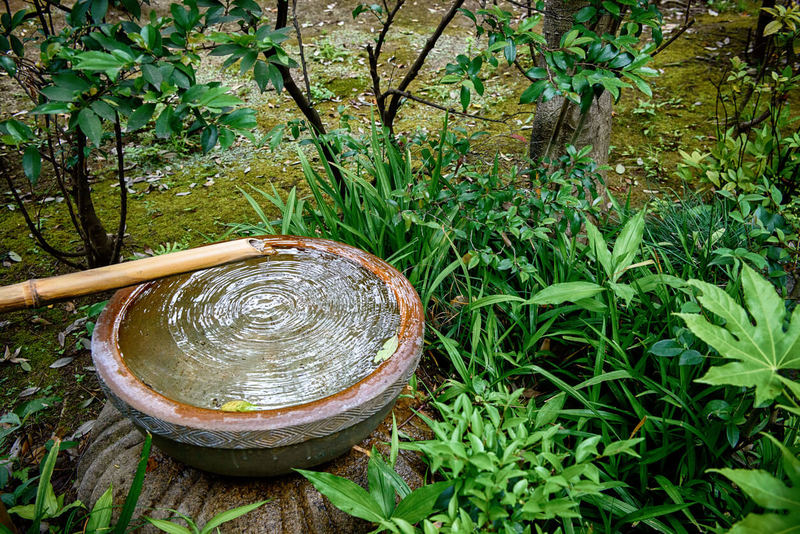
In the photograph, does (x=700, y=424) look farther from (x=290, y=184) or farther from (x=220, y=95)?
(x=290, y=184)

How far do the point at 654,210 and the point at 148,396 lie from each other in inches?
119

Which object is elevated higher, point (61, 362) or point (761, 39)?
point (761, 39)

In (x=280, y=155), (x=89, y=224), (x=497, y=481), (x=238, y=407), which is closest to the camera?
(x=497, y=481)

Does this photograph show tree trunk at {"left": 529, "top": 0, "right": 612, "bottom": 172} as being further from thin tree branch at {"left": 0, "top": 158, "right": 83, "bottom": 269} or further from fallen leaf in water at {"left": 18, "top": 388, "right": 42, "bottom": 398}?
fallen leaf in water at {"left": 18, "top": 388, "right": 42, "bottom": 398}

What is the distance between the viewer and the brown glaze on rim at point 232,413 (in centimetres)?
144

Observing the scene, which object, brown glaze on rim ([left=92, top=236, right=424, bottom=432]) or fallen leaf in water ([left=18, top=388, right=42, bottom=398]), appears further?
fallen leaf in water ([left=18, top=388, right=42, bottom=398])

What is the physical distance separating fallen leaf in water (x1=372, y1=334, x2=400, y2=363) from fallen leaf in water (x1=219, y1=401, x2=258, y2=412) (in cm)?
42

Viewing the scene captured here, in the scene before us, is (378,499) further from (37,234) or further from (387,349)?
(37,234)

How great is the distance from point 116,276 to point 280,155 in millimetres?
2917

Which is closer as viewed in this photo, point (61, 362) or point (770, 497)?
point (770, 497)

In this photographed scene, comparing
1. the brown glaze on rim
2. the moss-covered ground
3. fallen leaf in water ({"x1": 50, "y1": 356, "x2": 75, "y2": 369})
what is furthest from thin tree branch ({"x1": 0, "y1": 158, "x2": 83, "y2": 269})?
the brown glaze on rim

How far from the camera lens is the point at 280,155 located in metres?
4.25

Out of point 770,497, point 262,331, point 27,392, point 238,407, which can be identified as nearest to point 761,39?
point 770,497

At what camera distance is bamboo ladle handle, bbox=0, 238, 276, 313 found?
141 cm
